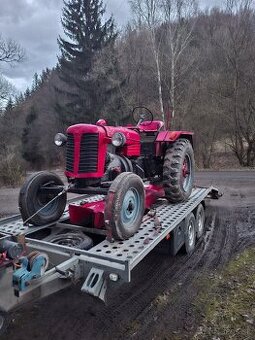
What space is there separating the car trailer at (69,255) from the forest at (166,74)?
29.0ft

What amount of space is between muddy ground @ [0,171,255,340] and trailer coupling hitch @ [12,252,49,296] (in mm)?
789

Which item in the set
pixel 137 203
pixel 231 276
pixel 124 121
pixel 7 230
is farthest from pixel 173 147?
pixel 124 121

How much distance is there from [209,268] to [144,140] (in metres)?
2.33

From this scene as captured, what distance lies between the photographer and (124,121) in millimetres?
22734

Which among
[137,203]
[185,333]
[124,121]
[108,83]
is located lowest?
[185,333]

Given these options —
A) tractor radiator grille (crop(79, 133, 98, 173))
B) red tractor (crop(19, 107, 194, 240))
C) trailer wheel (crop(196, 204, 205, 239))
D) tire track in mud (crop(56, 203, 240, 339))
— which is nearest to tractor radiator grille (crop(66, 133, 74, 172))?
red tractor (crop(19, 107, 194, 240))

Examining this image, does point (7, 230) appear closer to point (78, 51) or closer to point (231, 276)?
point (231, 276)

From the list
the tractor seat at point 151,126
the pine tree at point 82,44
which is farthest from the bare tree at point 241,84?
the tractor seat at point 151,126

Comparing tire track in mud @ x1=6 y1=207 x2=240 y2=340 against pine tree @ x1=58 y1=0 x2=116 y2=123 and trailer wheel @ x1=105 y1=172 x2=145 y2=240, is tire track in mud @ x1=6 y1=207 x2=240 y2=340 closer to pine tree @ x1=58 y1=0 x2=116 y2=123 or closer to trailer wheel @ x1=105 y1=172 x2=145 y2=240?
trailer wheel @ x1=105 y1=172 x2=145 y2=240

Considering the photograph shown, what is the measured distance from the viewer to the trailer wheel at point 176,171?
5273 millimetres

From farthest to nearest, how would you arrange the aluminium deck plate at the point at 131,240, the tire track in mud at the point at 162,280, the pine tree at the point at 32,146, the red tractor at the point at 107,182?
the pine tree at the point at 32,146 → the red tractor at the point at 107,182 → the tire track in mud at the point at 162,280 → the aluminium deck plate at the point at 131,240

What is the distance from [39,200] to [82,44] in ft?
70.7

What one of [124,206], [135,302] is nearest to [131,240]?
[124,206]

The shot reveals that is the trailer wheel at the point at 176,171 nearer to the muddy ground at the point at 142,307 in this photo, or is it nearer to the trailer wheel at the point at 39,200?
the muddy ground at the point at 142,307
